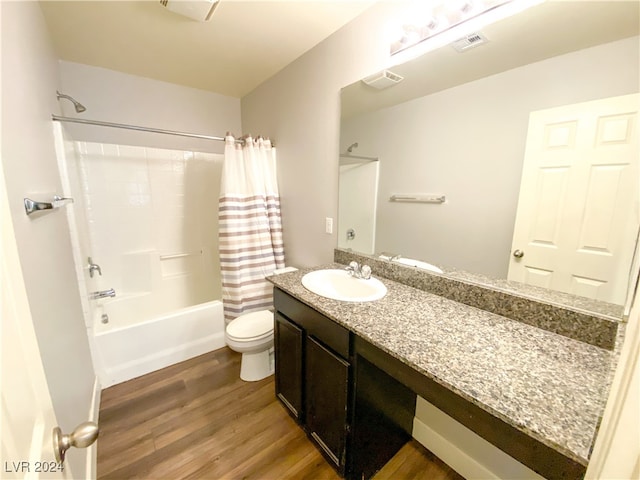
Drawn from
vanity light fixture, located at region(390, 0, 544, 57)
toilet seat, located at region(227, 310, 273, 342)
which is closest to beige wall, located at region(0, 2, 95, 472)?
toilet seat, located at region(227, 310, 273, 342)

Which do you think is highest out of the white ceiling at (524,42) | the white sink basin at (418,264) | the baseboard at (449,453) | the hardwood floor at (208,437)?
the white ceiling at (524,42)

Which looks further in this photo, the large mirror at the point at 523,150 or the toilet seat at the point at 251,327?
the toilet seat at the point at 251,327

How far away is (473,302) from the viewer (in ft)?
3.82

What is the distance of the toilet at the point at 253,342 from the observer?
177 centimetres

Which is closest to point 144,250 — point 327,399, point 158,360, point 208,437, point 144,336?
point 144,336

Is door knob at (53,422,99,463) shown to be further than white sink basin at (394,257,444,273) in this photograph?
No

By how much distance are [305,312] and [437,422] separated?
895 millimetres

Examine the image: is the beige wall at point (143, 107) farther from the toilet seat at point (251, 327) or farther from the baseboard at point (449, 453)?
the baseboard at point (449, 453)

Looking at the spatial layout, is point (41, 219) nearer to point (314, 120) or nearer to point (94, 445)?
point (94, 445)

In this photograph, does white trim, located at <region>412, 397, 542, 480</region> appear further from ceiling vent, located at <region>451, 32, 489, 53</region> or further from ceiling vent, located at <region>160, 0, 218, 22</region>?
ceiling vent, located at <region>160, 0, 218, 22</region>

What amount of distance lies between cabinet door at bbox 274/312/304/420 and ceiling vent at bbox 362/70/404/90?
138 cm

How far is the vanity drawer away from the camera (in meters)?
1.12

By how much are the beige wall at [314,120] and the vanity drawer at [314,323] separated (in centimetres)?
53

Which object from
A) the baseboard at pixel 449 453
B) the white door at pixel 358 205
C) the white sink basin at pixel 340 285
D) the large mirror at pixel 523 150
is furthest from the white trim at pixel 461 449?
the white door at pixel 358 205
